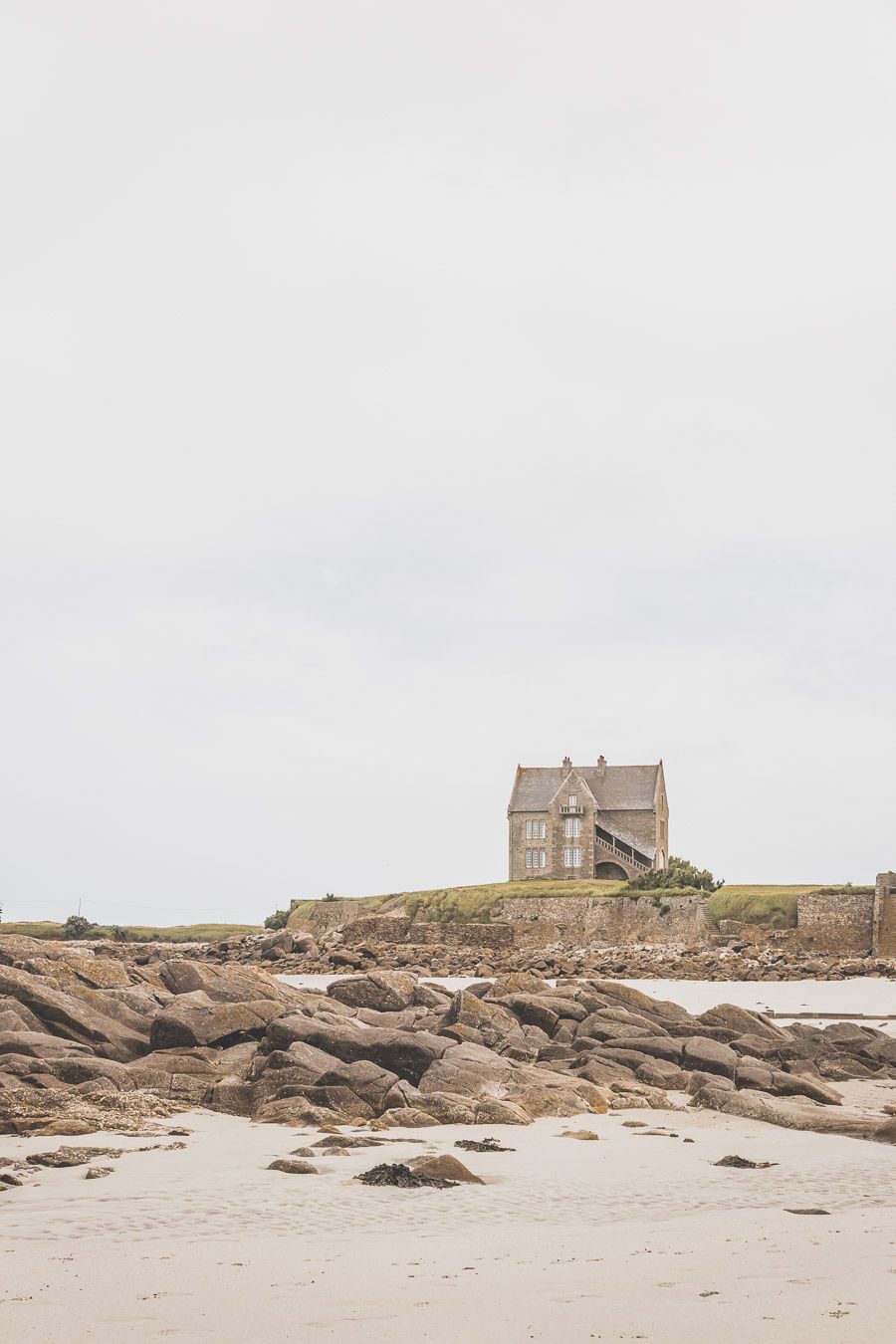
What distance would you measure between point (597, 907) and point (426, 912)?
27.6 feet

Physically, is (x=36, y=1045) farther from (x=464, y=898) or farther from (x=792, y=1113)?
(x=464, y=898)

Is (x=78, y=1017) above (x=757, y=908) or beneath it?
beneath

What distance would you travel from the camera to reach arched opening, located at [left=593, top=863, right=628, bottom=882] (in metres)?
72.2

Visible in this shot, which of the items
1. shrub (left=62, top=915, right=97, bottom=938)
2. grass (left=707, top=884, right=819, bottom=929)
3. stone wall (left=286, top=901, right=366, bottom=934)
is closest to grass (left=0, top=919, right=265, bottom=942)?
shrub (left=62, top=915, right=97, bottom=938)

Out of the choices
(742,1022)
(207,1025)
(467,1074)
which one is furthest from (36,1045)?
(742,1022)

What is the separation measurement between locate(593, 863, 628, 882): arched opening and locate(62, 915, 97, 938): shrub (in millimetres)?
30687

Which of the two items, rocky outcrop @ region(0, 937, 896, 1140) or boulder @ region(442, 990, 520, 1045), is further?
boulder @ region(442, 990, 520, 1045)

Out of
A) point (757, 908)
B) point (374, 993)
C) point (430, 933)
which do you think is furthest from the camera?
point (430, 933)

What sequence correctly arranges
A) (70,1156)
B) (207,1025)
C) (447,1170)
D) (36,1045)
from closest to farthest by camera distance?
(447,1170) → (70,1156) → (36,1045) → (207,1025)

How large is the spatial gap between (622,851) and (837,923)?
24275 mm

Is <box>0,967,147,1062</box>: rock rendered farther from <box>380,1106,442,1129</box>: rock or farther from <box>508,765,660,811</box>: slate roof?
<box>508,765,660,811</box>: slate roof

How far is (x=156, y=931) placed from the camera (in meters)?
86.4

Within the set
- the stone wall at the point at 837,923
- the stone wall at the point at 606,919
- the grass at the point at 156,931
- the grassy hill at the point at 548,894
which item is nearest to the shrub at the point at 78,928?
the grass at the point at 156,931

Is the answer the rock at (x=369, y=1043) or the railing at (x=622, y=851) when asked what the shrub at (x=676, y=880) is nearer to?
the railing at (x=622, y=851)
